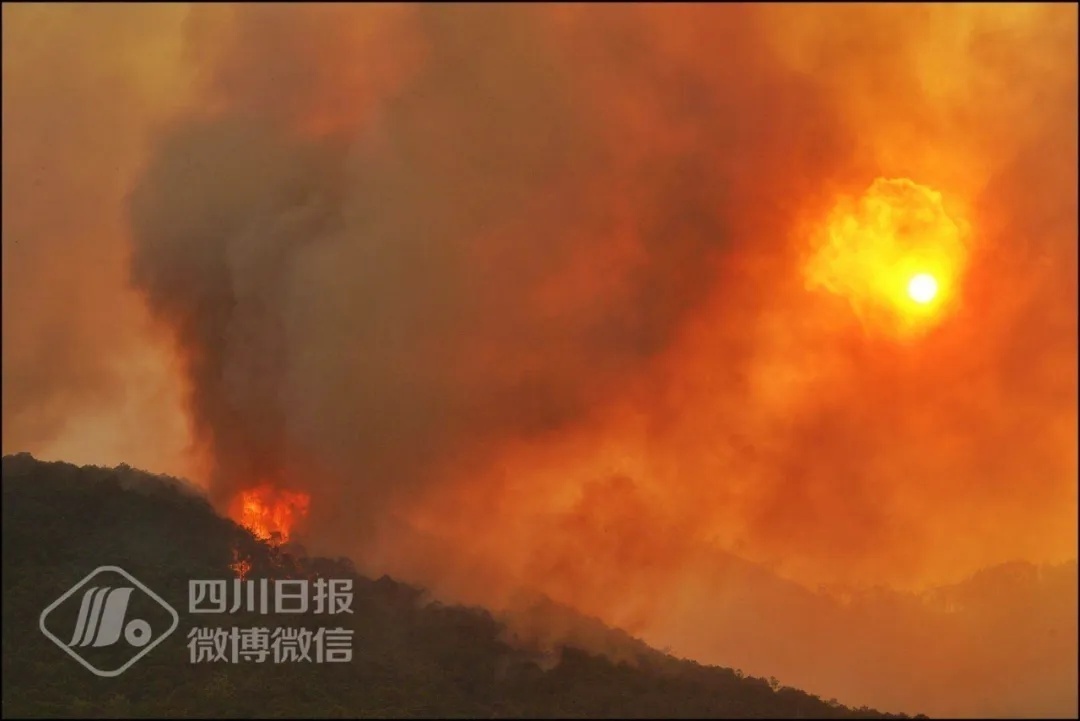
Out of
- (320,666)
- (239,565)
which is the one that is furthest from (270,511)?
(320,666)

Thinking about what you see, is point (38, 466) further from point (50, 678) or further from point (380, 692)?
point (380, 692)

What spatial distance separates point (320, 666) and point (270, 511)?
17591mm

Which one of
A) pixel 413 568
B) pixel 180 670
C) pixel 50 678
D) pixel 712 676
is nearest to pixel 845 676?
pixel 712 676

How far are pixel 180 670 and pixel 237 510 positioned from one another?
17792 mm

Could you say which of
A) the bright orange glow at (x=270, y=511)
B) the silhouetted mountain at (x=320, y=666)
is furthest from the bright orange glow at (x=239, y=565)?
the bright orange glow at (x=270, y=511)

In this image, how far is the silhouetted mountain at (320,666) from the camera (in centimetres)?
4256

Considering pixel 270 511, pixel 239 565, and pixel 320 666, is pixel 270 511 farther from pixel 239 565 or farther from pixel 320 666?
pixel 320 666

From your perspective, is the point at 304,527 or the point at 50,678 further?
the point at 304,527

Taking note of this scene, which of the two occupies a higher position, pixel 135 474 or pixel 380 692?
pixel 135 474

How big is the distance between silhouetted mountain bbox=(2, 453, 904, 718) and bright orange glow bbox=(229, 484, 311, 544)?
1.48 metres

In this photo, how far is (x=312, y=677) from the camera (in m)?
44.9

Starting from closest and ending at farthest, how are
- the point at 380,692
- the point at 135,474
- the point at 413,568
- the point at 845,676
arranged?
the point at 380,692
the point at 413,568
the point at 845,676
the point at 135,474

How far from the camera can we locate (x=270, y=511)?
61.8 metres

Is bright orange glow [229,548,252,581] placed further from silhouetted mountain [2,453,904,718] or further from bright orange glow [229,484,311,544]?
bright orange glow [229,484,311,544]
